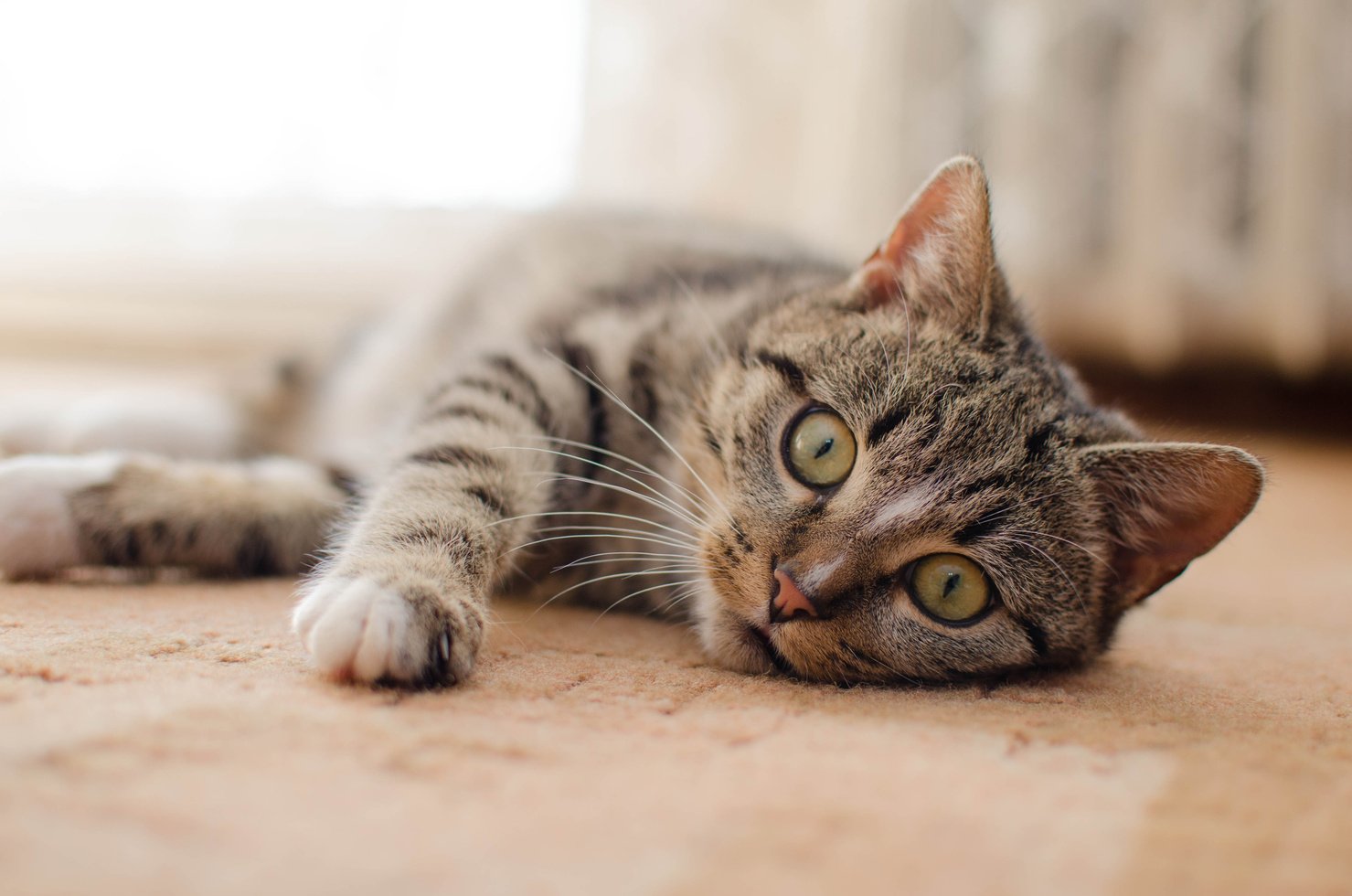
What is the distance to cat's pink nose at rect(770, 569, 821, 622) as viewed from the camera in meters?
0.86

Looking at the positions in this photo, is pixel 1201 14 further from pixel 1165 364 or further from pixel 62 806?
pixel 62 806

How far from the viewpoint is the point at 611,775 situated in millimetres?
589

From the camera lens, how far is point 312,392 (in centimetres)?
192

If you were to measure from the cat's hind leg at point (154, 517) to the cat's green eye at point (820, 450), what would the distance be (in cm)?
54

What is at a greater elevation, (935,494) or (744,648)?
(935,494)

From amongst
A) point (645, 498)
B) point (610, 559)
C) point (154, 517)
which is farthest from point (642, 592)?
point (154, 517)

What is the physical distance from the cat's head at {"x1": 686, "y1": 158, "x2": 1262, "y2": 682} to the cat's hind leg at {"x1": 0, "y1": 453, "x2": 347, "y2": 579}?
1.63ft

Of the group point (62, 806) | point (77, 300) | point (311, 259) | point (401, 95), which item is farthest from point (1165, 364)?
point (77, 300)

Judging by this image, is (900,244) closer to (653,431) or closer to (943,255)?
(943,255)

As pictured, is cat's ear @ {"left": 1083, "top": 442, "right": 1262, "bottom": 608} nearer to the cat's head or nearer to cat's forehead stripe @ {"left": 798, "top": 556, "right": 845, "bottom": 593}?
the cat's head

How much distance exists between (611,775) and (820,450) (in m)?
0.45

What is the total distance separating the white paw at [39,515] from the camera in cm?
97

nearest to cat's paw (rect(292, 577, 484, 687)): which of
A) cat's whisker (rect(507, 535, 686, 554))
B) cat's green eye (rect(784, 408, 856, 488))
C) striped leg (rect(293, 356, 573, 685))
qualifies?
striped leg (rect(293, 356, 573, 685))

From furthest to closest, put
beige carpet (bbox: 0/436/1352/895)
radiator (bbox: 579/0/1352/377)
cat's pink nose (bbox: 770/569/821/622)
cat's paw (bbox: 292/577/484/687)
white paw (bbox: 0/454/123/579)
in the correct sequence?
radiator (bbox: 579/0/1352/377) → white paw (bbox: 0/454/123/579) → cat's pink nose (bbox: 770/569/821/622) → cat's paw (bbox: 292/577/484/687) → beige carpet (bbox: 0/436/1352/895)
